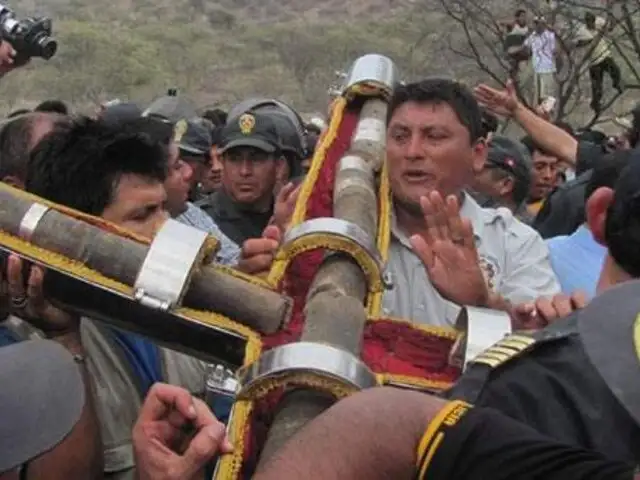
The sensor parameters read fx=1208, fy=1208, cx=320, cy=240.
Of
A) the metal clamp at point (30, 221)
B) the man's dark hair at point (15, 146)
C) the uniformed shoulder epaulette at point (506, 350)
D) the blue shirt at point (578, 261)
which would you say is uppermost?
the metal clamp at point (30, 221)

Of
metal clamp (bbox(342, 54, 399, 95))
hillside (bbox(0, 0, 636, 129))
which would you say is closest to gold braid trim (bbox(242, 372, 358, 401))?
metal clamp (bbox(342, 54, 399, 95))

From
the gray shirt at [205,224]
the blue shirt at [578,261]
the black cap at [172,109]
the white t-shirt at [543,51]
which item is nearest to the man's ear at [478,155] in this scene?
the blue shirt at [578,261]

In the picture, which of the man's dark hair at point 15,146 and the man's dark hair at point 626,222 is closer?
the man's dark hair at point 626,222

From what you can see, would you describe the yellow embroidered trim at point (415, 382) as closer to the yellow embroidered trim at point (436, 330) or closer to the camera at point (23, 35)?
the yellow embroidered trim at point (436, 330)

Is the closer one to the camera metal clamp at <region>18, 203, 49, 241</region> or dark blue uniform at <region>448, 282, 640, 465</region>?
dark blue uniform at <region>448, 282, 640, 465</region>

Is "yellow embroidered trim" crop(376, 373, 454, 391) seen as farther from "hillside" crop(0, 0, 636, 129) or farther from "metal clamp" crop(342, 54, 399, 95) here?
"hillside" crop(0, 0, 636, 129)

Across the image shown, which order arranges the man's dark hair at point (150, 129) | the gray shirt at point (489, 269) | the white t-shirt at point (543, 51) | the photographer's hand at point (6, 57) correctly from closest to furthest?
1. the man's dark hair at point (150, 129)
2. the gray shirt at point (489, 269)
3. the photographer's hand at point (6, 57)
4. the white t-shirt at point (543, 51)

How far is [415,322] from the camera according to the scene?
227cm

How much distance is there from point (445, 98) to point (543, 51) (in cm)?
935

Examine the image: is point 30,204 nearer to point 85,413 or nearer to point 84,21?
point 85,413

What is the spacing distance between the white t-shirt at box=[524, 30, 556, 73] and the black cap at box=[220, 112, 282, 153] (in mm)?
7930

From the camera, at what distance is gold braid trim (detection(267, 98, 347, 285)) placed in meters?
2.03

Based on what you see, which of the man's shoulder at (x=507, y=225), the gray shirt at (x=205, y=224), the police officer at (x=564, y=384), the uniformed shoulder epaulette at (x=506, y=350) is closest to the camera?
the police officer at (x=564, y=384)

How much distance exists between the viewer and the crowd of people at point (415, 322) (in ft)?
4.52
